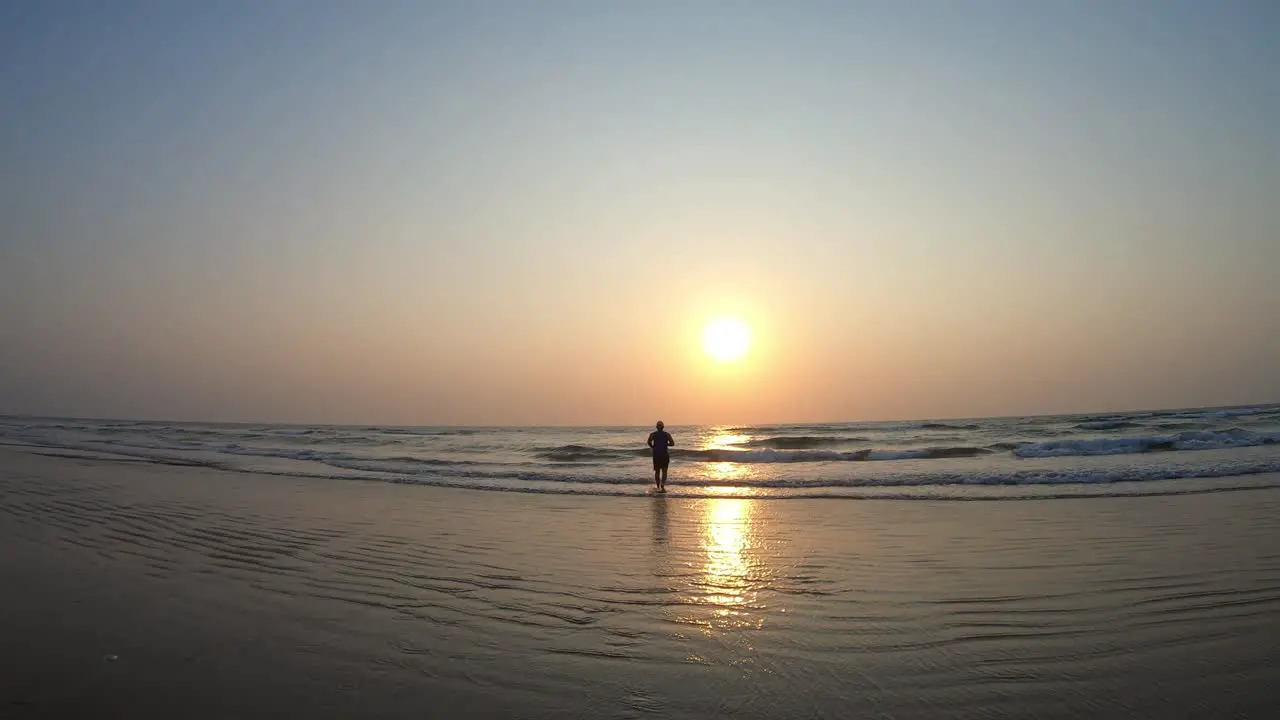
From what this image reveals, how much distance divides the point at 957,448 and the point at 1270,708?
32908 mm

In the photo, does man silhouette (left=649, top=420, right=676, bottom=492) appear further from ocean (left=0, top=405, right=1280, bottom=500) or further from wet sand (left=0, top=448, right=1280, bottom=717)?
wet sand (left=0, top=448, right=1280, bottom=717)

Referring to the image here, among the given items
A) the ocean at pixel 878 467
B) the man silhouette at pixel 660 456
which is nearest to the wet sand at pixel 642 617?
the ocean at pixel 878 467

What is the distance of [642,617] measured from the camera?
6.32 meters

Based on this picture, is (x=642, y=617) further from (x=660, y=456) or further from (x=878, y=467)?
(x=878, y=467)

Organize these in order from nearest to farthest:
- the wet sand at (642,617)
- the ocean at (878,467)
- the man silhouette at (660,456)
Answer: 1. the wet sand at (642,617)
2. the ocean at (878,467)
3. the man silhouette at (660,456)

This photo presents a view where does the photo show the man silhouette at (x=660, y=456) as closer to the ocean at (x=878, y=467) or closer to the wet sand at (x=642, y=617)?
the ocean at (x=878, y=467)

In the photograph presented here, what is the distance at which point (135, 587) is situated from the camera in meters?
7.18

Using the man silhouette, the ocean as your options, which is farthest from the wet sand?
the man silhouette

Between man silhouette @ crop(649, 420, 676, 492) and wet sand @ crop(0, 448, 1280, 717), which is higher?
man silhouette @ crop(649, 420, 676, 492)

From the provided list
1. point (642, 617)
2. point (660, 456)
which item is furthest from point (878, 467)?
point (642, 617)

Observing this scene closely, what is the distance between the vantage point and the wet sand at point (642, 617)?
440 cm

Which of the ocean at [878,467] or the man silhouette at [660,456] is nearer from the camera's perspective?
the ocean at [878,467]

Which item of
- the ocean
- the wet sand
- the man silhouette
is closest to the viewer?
the wet sand

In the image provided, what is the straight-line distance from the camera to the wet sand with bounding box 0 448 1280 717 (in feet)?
14.4
